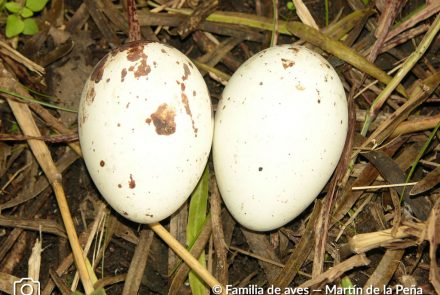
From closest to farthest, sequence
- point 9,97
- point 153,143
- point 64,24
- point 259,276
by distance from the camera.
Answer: point 153,143, point 259,276, point 9,97, point 64,24

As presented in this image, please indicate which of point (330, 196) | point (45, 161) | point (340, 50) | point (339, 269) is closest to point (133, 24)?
point (45, 161)

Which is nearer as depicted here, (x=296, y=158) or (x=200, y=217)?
(x=296, y=158)

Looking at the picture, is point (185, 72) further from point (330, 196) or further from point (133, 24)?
point (330, 196)

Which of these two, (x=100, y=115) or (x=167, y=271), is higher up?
(x=100, y=115)

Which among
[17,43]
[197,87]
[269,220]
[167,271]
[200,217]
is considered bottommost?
[167,271]

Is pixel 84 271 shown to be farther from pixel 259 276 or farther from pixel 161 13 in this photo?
pixel 161 13

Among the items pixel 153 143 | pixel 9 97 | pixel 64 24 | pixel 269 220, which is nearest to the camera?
pixel 153 143

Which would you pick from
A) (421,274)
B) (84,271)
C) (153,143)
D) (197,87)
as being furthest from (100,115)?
(421,274)
